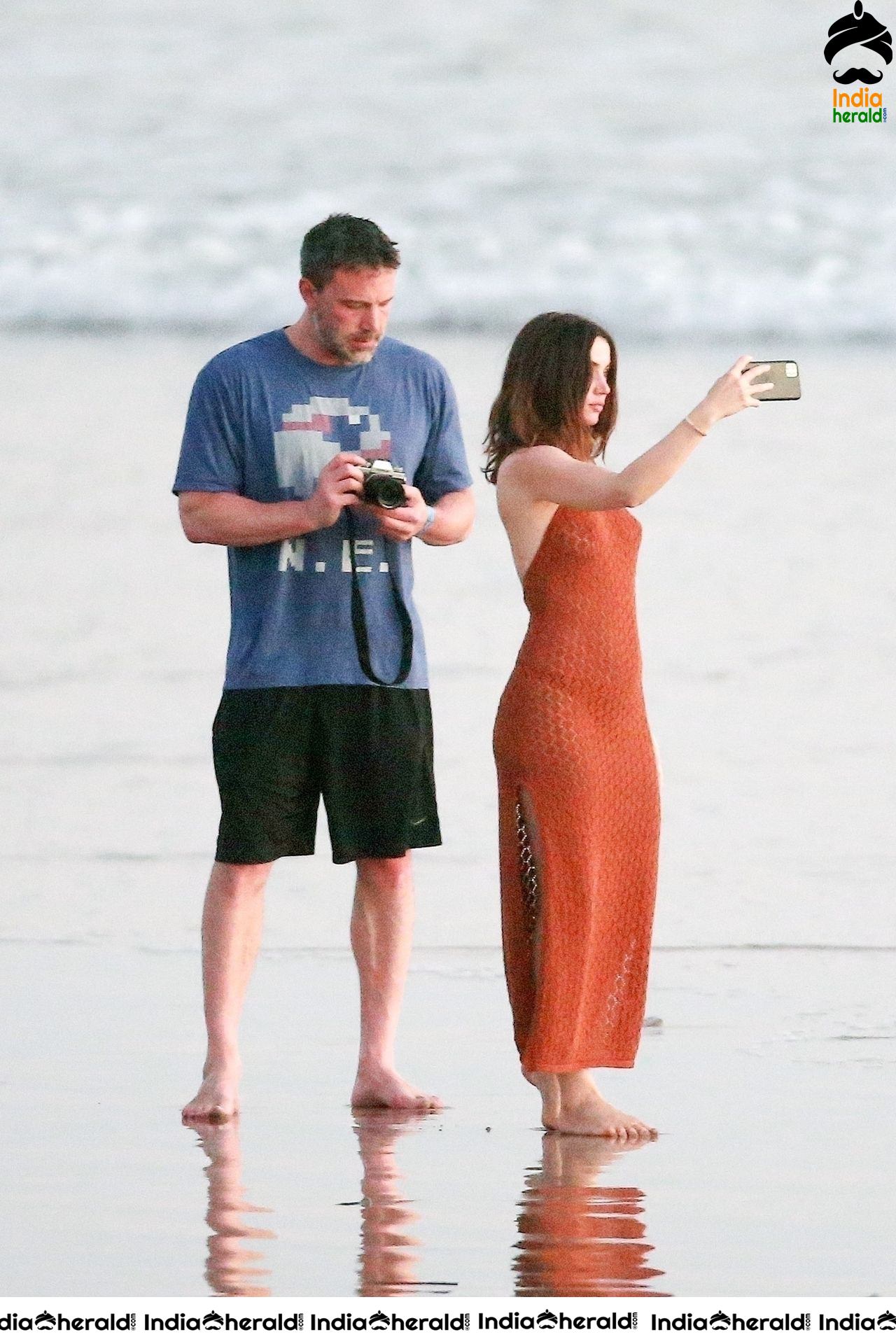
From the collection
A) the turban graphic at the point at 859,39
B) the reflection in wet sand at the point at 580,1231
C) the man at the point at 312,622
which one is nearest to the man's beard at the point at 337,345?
the man at the point at 312,622

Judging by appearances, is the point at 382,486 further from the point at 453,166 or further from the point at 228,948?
the point at 453,166

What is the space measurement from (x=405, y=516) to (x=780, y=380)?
586 millimetres

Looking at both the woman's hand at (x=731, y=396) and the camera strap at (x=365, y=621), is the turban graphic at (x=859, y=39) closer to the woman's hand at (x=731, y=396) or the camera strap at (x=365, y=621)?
the camera strap at (x=365, y=621)

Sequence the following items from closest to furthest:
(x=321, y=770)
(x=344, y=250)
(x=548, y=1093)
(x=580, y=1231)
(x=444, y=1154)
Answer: (x=580, y=1231), (x=444, y=1154), (x=548, y=1093), (x=344, y=250), (x=321, y=770)

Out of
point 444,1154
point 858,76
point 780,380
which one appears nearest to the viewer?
point 444,1154

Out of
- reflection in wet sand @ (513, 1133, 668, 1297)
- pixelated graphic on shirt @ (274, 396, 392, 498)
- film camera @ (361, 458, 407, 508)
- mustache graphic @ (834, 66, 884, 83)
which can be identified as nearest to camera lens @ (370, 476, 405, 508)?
film camera @ (361, 458, 407, 508)

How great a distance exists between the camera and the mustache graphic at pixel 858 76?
1320 centimetres

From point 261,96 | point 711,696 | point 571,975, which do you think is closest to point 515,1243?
point 571,975

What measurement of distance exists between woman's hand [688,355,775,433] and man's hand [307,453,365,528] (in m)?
0.51

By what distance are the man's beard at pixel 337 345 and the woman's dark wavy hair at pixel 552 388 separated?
9.1 inches

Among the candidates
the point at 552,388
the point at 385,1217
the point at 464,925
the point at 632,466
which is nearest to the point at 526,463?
the point at 552,388

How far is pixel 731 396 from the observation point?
10.5 feet

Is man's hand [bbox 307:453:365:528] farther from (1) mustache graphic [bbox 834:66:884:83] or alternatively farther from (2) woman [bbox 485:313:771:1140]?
(1) mustache graphic [bbox 834:66:884:83]

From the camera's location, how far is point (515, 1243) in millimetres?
2648
